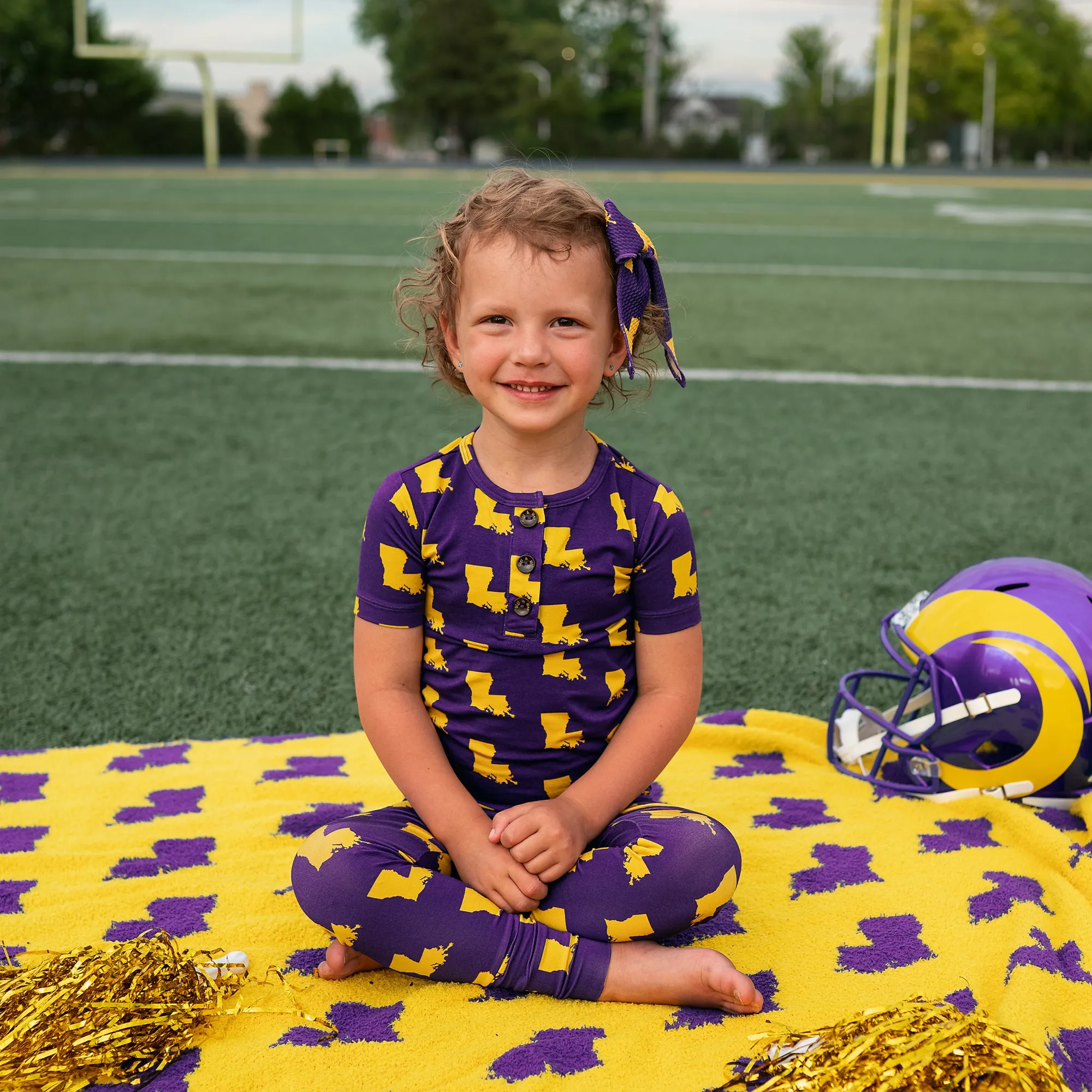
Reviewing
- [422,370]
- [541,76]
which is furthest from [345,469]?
[541,76]

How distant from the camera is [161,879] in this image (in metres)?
1.87

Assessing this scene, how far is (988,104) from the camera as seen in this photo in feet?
170

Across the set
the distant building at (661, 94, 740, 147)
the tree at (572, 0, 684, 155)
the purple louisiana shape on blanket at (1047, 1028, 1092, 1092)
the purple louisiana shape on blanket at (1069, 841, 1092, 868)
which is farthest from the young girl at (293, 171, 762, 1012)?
the tree at (572, 0, 684, 155)

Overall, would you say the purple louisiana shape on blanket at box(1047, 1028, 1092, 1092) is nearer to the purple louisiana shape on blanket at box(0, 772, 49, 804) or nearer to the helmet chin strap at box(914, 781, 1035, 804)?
the helmet chin strap at box(914, 781, 1035, 804)

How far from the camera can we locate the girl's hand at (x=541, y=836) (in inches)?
62.6

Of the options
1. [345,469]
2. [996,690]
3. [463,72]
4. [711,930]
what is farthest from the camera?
[463,72]

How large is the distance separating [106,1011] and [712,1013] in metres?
0.73

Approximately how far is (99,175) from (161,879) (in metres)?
27.0

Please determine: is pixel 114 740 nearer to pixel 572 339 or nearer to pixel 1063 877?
pixel 572 339

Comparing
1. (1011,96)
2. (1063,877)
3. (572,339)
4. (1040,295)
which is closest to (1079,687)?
(1063,877)

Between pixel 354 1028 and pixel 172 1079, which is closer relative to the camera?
pixel 172 1079

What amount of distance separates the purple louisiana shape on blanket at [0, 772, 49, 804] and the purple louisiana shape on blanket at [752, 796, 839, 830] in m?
1.23

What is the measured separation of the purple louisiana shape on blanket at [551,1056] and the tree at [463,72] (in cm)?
4969

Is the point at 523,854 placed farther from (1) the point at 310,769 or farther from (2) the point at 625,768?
(1) the point at 310,769
